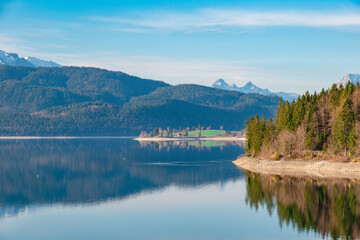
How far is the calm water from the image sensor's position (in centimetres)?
6600

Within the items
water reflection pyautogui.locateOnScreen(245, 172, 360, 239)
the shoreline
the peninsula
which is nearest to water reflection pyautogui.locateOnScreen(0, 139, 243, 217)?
the shoreline

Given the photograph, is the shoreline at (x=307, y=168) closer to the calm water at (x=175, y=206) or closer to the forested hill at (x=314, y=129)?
the forested hill at (x=314, y=129)

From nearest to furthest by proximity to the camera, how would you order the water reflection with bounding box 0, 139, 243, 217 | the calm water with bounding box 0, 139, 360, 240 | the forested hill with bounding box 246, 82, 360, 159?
the calm water with bounding box 0, 139, 360, 240 < the water reflection with bounding box 0, 139, 243, 217 < the forested hill with bounding box 246, 82, 360, 159

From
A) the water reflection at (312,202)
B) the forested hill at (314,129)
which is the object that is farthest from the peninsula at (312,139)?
the water reflection at (312,202)

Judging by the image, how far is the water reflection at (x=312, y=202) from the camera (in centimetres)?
6725

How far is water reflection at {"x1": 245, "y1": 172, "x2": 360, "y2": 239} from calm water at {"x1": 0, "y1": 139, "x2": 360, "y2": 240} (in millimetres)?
125

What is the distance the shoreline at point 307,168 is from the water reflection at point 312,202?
742cm

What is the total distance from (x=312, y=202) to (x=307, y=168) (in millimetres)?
37658

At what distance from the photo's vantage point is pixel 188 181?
387ft

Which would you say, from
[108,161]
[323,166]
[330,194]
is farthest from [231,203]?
[108,161]

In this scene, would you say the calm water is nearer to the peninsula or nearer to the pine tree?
the peninsula

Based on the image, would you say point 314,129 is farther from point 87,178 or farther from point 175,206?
point 87,178

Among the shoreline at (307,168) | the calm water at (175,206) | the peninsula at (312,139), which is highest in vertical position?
the peninsula at (312,139)

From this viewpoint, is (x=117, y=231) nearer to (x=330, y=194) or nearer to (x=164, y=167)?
(x=330, y=194)
